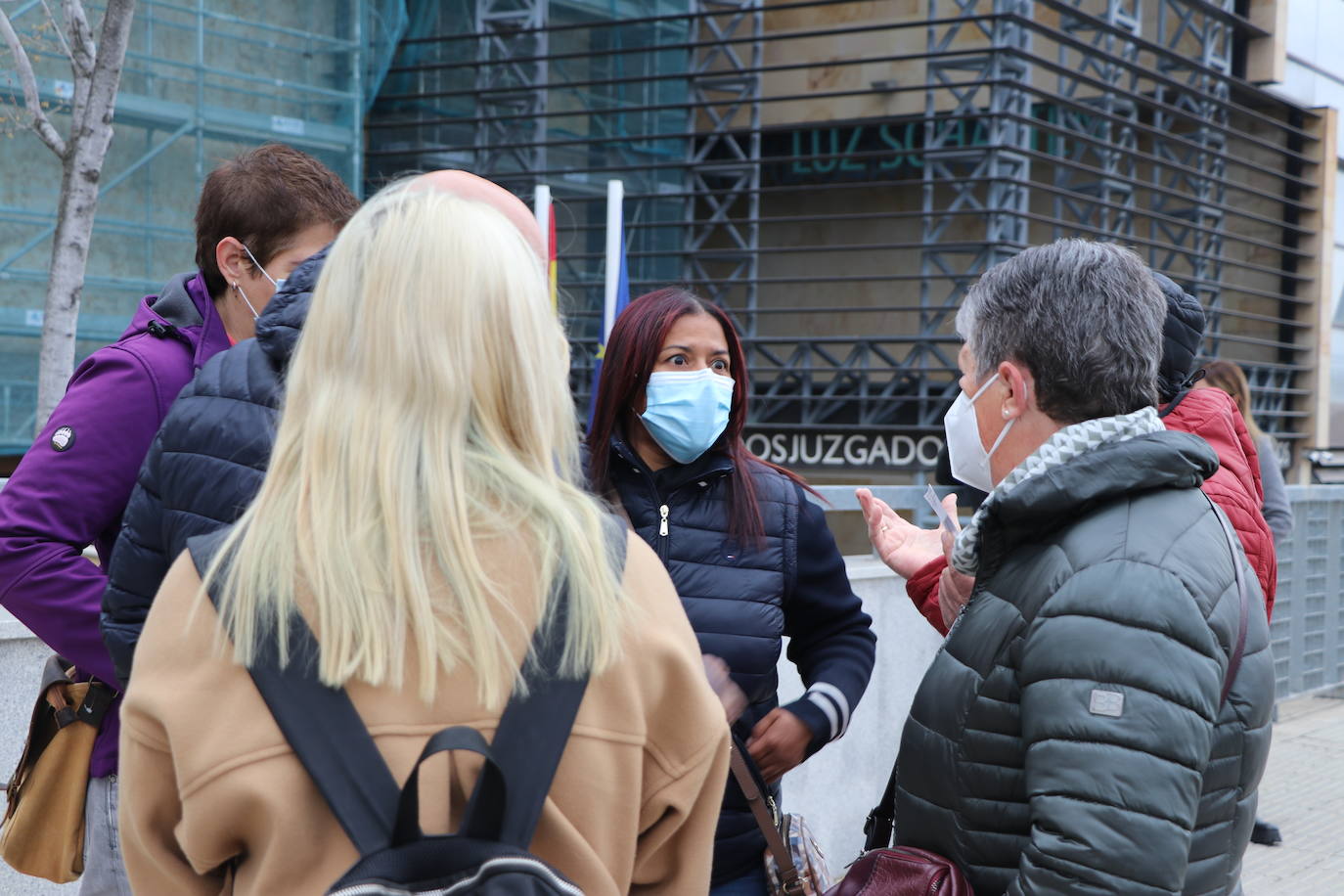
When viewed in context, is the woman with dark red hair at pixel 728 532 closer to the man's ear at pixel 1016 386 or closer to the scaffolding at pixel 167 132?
the man's ear at pixel 1016 386

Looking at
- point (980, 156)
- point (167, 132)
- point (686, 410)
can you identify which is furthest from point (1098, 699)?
point (167, 132)

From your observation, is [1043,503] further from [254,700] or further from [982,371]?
[254,700]

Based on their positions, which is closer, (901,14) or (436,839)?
(436,839)

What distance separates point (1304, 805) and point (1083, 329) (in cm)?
570

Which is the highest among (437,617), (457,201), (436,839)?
(457,201)

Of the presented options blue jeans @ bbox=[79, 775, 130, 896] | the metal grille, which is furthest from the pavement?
the metal grille

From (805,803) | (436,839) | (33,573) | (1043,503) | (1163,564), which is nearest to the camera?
(436,839)

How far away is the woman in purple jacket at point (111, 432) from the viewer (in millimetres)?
2189

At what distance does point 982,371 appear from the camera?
2191mm

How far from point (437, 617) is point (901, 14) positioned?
1754 centimetres

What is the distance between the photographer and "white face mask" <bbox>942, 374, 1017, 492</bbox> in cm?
238

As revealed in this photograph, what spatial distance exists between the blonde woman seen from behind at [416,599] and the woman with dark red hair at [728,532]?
1.19m

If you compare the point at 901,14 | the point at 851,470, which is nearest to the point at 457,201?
the point at 851,470

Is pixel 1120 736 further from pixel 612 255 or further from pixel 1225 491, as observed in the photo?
pixel 612 255
